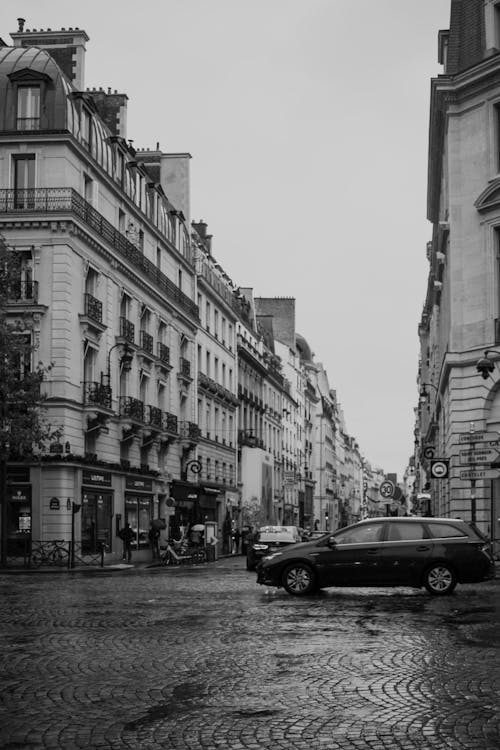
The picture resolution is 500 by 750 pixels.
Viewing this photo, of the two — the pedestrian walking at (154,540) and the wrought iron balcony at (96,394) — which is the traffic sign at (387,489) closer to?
the wrought iron balcony at (96,394)

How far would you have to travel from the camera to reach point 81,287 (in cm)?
3906

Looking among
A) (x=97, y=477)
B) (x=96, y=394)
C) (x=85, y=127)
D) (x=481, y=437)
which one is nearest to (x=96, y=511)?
(x=97, y=477)

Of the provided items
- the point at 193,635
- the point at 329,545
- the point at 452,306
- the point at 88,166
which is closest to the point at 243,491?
the point at 88,166

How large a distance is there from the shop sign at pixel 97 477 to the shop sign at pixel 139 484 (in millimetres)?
3037

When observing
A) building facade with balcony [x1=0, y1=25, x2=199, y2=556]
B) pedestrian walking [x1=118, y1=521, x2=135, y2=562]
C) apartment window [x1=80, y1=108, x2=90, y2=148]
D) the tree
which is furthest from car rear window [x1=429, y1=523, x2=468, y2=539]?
apartment window [x1=80, y1=108, x2=90, y2=148]

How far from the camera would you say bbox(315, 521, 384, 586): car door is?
63.9ft

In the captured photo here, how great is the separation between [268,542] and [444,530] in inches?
553

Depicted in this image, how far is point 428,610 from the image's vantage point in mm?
16656

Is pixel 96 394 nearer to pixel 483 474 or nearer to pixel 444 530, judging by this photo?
pixel 483 474

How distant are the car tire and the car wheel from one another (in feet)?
7.14

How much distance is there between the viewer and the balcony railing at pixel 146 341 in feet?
157

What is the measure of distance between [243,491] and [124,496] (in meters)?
24.5

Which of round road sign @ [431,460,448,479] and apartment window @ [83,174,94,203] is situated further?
apartment window @ [83,174,94,203]

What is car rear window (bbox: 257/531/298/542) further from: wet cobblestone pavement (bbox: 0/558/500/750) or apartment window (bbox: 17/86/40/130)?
apartment window (bbox: 17/86/40/130)
